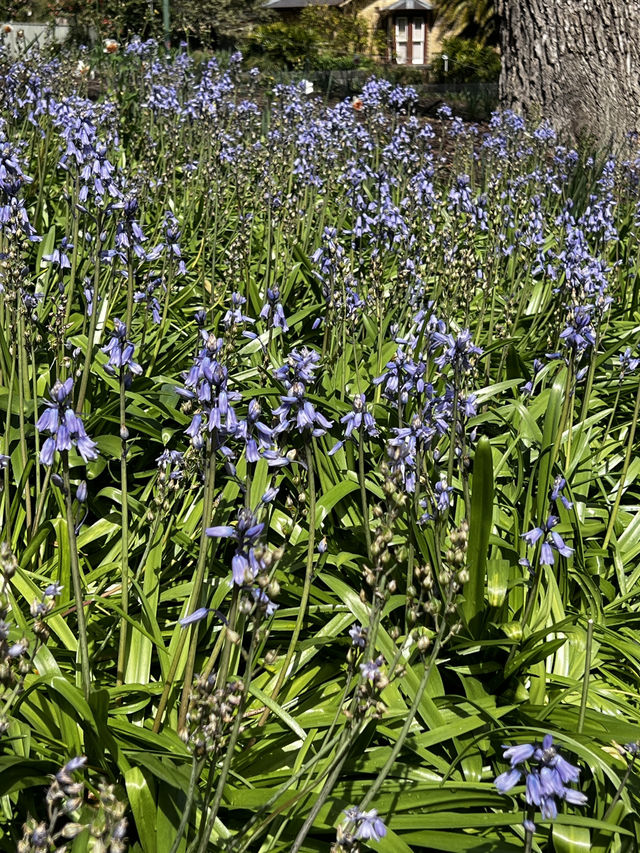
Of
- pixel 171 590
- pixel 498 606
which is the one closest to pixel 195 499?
pixel 171 590

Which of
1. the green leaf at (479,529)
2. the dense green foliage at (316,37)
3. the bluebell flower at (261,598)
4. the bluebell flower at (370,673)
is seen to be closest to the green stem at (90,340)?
the green leaf at (479,529)

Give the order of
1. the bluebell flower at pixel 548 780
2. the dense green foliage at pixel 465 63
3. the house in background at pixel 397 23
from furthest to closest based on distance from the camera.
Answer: the house in background at pixel 397 23, the dense green foliage at pixel 465 63, the bluebell flower at pixel 548 780

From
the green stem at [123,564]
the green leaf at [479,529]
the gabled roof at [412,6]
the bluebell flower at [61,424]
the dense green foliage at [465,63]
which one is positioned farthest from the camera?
the gabled roof at [412,6]

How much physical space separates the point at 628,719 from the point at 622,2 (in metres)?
8.33

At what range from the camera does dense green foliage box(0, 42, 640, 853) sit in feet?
6.93

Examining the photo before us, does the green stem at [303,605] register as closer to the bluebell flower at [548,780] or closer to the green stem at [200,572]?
the green stem at [200,572]

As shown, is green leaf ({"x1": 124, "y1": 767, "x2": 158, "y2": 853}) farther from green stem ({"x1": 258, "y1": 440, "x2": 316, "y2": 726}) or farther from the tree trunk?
the tree trunk

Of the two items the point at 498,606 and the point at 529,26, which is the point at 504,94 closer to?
the point at 529,26

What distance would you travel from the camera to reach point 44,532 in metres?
3.27

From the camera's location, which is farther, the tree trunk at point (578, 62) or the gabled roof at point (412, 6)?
the gabled roof at point (412, 6)


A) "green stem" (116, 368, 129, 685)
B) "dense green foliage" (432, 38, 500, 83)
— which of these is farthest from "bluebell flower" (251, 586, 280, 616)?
"dense green foliage" (432, 38, 500, 83)

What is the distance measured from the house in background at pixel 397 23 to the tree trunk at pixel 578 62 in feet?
99.4

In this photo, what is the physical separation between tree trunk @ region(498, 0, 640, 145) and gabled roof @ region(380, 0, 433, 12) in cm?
3001

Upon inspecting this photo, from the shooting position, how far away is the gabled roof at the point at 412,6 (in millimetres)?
37094
